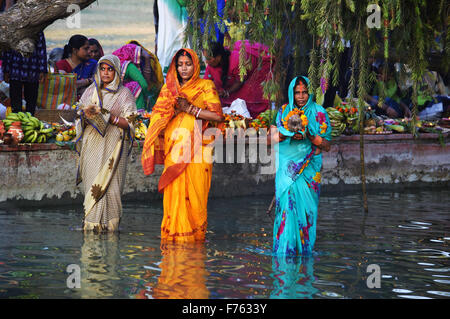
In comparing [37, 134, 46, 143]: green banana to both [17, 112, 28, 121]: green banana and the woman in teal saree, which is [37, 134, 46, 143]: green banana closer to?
[17, 112, 28, 121]: green banana

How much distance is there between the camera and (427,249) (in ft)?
28.3

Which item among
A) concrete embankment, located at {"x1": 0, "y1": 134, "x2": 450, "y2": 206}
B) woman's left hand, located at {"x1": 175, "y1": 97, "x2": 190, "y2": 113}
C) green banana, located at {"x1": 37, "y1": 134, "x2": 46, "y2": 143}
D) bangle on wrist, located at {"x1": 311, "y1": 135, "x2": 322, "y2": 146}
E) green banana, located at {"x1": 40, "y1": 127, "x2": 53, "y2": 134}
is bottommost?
concrete embankment, located at {"x1": 0, "y1": 134, "x2": 450, "y2": 206}

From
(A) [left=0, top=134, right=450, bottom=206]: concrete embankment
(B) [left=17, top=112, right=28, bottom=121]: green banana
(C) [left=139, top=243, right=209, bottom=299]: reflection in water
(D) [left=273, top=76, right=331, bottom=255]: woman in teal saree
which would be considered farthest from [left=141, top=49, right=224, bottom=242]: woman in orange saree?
(B) [left=17, top=112, right=28, bottom=121]: green banana

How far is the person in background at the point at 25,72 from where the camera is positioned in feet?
40.3

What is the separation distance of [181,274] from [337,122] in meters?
6.83

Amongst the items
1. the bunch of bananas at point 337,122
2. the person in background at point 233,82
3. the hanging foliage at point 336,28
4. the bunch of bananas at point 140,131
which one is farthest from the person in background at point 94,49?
the hanging foliage at point 336,28

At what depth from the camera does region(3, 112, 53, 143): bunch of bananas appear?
11.5 metres

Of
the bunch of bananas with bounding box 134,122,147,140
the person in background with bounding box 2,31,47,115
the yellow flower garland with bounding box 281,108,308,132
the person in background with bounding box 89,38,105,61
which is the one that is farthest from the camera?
the person in background with bounding box 89,38,105,61

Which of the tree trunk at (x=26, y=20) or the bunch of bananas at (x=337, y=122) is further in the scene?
the bunch of bananas at (x=337, y=122)

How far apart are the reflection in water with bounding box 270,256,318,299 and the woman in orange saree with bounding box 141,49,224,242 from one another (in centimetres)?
121

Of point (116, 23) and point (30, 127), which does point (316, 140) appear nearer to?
point (30, 127)

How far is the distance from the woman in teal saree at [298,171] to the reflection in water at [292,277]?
0.75ft

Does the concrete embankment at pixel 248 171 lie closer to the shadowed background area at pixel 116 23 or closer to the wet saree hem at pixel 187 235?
the wet saree hem at pixel 187 235

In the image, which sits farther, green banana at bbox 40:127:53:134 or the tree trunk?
green banana at bbox 40:127:53:134
